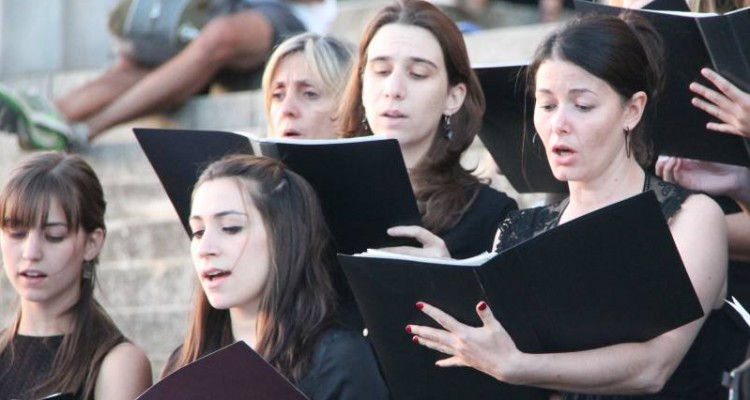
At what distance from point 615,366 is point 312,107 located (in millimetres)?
1526

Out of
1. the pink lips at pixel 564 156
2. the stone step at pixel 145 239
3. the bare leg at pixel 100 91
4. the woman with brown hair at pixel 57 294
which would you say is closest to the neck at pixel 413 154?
the pink lips at pixel 564 156

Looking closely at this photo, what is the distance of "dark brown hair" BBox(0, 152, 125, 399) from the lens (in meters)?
3.75

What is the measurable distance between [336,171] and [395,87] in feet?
1.23

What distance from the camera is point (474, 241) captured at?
3.56m

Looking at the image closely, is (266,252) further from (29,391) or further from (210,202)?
(29,391)

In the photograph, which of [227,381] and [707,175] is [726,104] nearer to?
[707,175]

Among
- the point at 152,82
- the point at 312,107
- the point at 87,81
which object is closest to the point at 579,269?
the point at 312,107

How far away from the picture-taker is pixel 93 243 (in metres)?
3.97

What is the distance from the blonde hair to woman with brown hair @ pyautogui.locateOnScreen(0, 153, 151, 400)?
0.59 metres

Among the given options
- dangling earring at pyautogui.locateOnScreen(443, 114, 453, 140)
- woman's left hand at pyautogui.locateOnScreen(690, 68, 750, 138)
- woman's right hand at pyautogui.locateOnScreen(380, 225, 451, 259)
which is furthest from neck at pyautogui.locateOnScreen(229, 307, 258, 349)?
woman's left hand at pyautogui.locateOnScreen(690, 68, 750, 138)

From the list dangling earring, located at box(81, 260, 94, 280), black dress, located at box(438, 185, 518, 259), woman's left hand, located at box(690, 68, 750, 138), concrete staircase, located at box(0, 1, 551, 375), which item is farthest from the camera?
concrete staircase, located at box(0, 1, 551, 375)

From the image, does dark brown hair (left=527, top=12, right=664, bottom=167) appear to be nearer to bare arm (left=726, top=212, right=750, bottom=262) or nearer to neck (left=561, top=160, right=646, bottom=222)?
A: neck (left=561, top=160, right=646, bottom=222)

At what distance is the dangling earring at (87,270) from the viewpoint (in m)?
3.98

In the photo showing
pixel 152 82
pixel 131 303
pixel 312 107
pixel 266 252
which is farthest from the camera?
pixel 152 82
